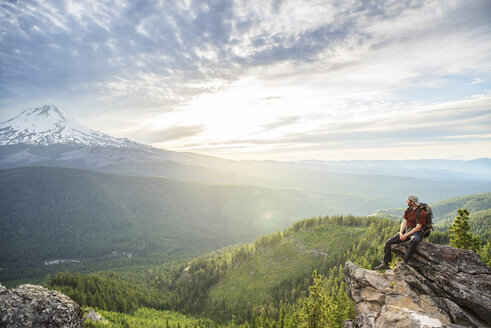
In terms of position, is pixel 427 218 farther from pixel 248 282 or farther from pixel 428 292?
pixel 248 282

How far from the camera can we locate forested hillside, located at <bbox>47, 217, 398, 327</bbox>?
348 ft

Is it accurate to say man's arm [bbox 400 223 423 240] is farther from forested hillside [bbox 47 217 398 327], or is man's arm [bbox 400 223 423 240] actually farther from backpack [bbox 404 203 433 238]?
forested hillside [bbox 47 217 398 327]

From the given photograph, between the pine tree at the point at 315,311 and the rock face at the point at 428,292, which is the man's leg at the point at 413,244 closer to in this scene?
the rock face at the point at 428,292

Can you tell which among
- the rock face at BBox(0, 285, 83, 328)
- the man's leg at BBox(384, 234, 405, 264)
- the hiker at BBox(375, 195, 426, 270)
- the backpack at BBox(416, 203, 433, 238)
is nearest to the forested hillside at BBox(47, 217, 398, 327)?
the man's leg at BBox(384, 234, 405, 264)

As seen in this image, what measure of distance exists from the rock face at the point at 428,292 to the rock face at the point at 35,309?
32.5 meters

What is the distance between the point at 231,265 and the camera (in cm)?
15575

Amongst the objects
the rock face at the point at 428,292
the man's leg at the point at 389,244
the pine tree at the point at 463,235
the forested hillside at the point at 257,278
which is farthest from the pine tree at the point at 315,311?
the forested hillside at the point at 257,278

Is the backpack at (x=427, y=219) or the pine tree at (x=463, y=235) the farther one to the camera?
the pine tree at (x=463, y=235)

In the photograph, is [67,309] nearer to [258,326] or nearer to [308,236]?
[258,326]

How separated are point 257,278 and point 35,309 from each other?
414ft

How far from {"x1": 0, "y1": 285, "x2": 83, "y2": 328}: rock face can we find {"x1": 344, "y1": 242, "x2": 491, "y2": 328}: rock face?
32.5 m

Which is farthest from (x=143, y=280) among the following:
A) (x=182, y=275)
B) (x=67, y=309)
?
(x=67, y=309)

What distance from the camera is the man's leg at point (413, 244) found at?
65.7ft

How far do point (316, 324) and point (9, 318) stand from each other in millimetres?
39728
